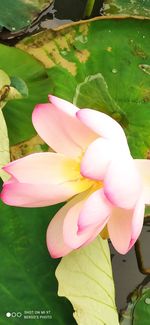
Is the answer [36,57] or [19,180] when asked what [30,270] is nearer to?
[19,180]

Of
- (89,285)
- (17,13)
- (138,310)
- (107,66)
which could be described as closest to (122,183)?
(89,285)

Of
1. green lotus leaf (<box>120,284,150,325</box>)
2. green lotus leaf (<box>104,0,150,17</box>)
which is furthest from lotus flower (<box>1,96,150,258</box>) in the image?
green lotus leaf (<box>104,0,150,17</box>)

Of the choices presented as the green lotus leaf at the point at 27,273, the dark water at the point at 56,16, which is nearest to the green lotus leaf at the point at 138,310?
the green lotus leaf at the point at 27,273

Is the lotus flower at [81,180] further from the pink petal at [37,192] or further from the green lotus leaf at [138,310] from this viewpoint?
the green lotus leaf at [138,310]

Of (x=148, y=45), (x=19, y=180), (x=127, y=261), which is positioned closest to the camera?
(x=19, y=180)

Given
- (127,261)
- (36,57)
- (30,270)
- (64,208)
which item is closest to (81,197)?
(64,208)

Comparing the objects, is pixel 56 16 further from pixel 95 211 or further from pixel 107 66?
pixel 95 211

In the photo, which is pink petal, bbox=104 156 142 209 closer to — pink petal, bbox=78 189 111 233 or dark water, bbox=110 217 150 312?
pink petal, bbox=78 189 111 233
